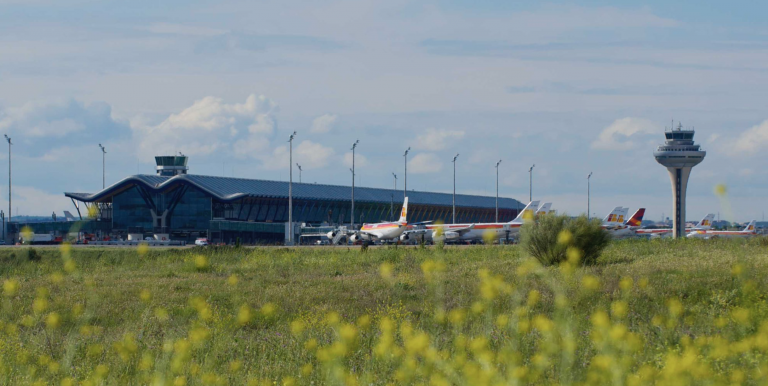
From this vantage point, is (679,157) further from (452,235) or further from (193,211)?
(193,211)

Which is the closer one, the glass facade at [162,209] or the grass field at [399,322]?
the grass field at [399,322]

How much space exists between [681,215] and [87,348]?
113093 mm

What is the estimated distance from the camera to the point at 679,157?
119500mm

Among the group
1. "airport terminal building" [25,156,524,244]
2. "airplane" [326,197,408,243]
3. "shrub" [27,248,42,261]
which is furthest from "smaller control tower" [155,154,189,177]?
"shrub" [27,248,42,261]

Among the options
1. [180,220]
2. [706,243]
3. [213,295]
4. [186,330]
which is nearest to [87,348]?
[186,330]

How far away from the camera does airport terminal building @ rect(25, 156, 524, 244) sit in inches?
4294

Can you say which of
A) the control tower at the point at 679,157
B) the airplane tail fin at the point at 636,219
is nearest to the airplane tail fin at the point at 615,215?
the airplane tail fin at the point at 636,219

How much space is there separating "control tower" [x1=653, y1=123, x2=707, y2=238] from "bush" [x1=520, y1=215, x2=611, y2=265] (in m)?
92.7

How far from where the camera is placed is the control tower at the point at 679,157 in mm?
119250

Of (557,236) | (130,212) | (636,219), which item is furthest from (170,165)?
(557,236)

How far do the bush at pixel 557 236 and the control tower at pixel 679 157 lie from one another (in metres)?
92.7

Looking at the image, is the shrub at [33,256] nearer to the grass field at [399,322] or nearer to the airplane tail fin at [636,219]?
the grass field at [399,322]

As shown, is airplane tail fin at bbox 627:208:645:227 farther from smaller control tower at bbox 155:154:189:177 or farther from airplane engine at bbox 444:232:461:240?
smaller control tower at bbox 155:154:189:177

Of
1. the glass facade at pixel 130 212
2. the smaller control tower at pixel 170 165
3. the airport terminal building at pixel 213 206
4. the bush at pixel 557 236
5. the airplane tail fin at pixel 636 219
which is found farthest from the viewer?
the smaller control tower at pixel 170 165
